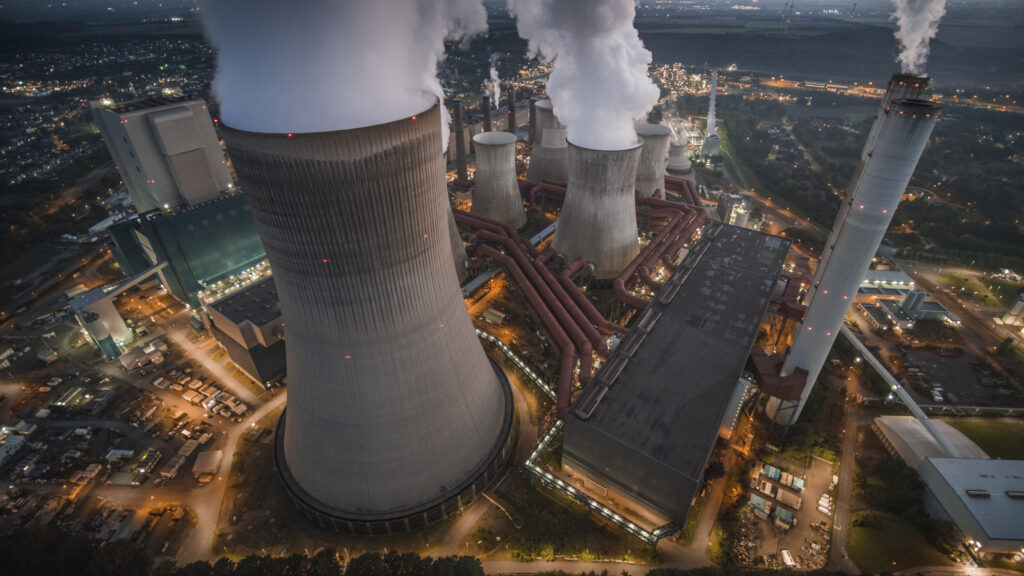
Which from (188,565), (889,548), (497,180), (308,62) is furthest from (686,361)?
(497,180)

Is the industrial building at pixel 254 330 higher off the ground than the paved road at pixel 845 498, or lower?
higher

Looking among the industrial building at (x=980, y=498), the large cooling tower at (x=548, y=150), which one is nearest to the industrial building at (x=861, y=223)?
the industrial building at (x=980, y=498)

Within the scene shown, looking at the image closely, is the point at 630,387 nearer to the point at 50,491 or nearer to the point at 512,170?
the point at 512,170

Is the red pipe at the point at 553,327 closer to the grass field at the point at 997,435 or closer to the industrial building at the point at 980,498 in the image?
the industrial building at the point at 980,498

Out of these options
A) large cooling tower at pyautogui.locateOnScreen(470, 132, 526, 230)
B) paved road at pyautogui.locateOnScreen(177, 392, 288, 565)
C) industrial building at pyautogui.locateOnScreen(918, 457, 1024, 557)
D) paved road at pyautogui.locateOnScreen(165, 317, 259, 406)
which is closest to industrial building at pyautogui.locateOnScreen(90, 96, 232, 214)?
paved road at pyautogui.locateOnScreen(165, 317, 259, 406)

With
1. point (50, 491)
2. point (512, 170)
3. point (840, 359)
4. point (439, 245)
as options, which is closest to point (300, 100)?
point (439, 245)

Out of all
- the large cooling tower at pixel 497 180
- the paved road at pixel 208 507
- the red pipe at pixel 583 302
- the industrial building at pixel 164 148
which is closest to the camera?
the paved road at pixel 208 507

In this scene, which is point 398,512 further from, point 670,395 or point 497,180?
point 497,180

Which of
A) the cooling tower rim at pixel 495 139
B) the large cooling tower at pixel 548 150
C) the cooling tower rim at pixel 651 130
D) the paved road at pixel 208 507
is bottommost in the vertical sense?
the paved road at pixel 208 507
